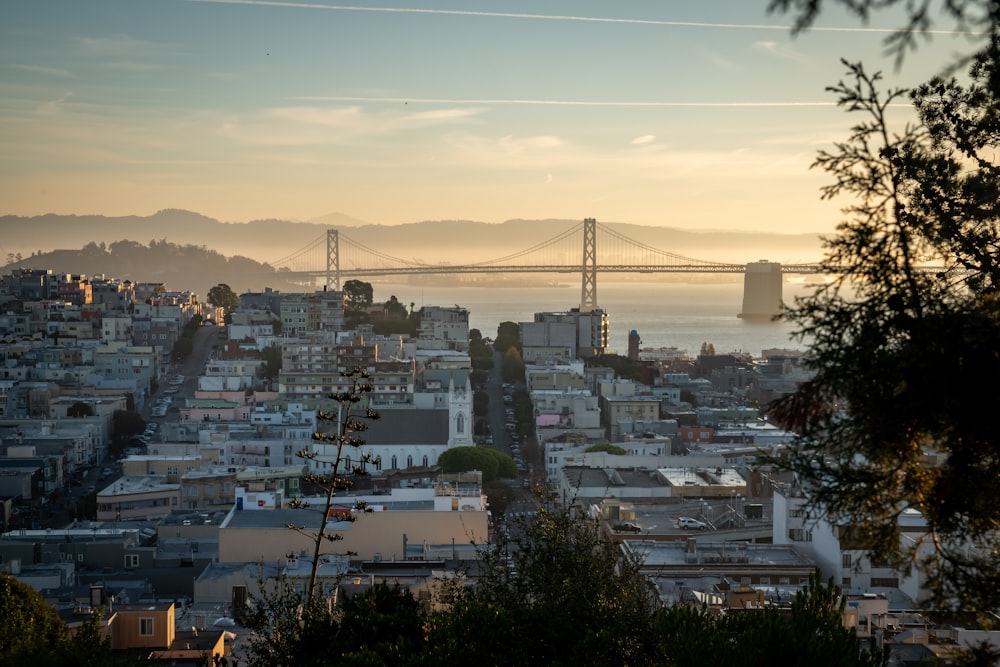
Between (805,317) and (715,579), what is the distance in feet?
19.9

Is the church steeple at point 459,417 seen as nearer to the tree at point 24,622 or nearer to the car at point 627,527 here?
the car at point 627,527

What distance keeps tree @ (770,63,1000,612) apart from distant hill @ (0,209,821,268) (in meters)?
51.0

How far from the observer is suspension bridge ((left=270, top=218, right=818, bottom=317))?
37.6 meters

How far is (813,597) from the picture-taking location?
8.86ft

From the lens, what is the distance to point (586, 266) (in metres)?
37.7

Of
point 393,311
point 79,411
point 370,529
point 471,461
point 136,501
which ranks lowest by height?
point 136,501

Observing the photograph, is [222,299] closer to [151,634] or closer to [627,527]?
[627,527]

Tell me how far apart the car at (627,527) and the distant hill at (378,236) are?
1718 inches

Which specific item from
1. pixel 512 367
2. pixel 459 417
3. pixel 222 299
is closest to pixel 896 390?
pixel 459 417

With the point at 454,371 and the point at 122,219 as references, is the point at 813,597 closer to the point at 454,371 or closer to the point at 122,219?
the point at 454,371

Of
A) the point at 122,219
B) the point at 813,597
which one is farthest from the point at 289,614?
the point at 122,219

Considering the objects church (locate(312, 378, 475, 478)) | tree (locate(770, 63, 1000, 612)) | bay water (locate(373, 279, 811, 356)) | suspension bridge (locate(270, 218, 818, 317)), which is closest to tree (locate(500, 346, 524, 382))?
suspension bridge (locate(270, 218, 818, 317))

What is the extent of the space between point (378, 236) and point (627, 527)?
246ft

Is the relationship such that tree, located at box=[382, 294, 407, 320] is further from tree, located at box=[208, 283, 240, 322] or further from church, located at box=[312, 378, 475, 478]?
church, located at box=[312, 378, 475, 478]
